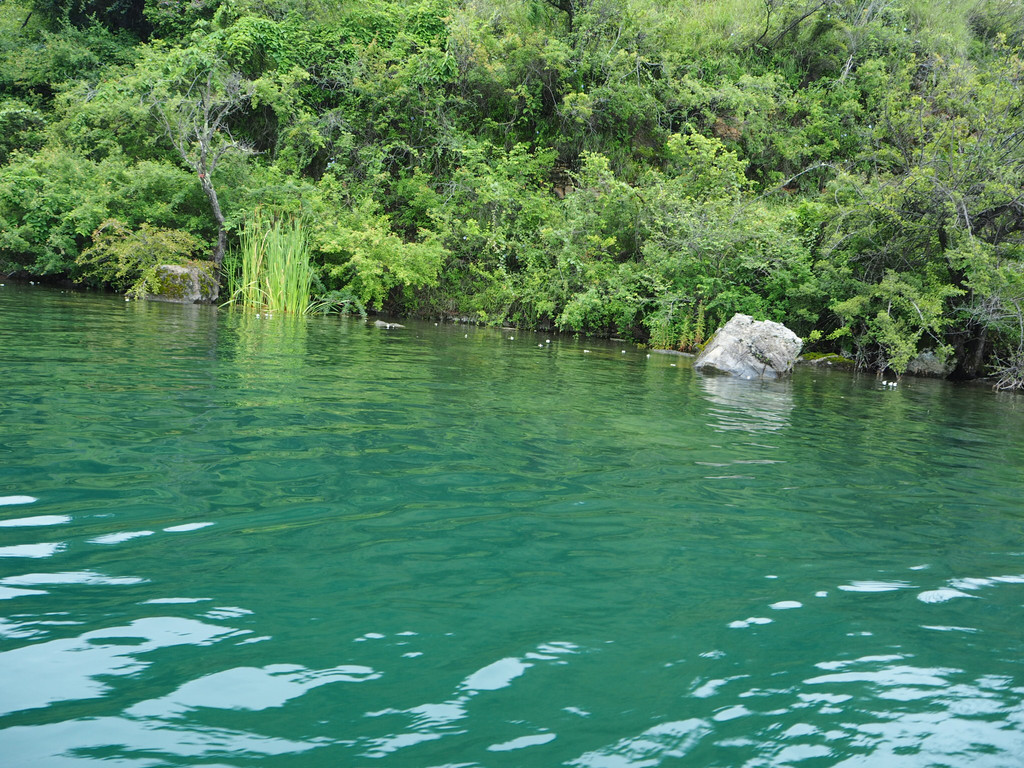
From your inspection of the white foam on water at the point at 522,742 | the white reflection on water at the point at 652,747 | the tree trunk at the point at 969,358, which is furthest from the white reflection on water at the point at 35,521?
the tree trunk at the point at 969,358

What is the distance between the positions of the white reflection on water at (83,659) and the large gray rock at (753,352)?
1045 centimetres

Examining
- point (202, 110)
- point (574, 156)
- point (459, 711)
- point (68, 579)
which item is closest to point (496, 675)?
point (459, 711)

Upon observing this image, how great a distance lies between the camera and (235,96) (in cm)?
1825

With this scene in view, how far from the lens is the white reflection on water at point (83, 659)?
170 cm

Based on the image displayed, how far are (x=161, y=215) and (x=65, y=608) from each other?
17.1m

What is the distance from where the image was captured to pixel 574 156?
2217 centimetres

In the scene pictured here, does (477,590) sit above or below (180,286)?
below

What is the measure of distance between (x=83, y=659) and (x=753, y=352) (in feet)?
37.0

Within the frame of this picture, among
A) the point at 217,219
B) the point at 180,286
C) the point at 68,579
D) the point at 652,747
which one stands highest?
the point at 217,219

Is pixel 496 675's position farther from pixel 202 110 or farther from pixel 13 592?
pixel 202 110

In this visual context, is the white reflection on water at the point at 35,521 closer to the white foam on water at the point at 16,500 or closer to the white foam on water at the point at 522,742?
the white foam on water at the point at 16,500

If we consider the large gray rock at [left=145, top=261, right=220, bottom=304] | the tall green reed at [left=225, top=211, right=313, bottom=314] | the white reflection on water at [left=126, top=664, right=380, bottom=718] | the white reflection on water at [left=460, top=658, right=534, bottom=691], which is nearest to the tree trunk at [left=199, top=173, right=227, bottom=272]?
→ the large gray rock at [left=145, top=261, right=220, bottom=304]

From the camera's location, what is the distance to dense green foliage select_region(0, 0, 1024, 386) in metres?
13.7

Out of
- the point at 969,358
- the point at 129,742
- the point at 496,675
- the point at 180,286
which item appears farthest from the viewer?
the point at 180,286
